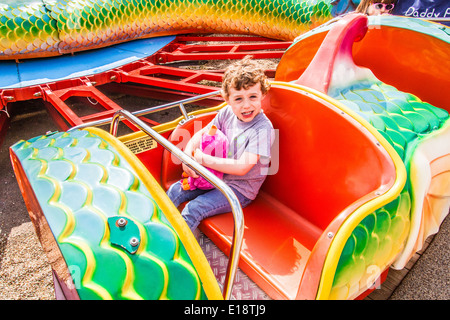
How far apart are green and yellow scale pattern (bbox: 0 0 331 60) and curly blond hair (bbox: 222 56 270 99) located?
225 centimetres

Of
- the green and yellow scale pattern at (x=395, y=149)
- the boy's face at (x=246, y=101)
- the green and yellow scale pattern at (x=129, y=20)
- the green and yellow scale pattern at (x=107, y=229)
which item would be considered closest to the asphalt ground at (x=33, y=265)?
the green and yellow scale pattern at (x=395, y=149)

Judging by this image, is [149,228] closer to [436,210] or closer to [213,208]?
[213,208]

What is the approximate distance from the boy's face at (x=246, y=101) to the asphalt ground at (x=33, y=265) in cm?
94

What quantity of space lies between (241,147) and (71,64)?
2.19 m

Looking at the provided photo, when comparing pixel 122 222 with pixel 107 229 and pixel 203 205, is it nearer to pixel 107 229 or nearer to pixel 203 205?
pixel 107 229

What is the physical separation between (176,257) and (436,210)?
1005 mm

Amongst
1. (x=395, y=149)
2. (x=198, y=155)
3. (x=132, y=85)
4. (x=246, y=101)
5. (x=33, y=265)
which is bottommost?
(x=33, y=265)

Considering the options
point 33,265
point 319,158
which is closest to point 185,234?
point 319,158

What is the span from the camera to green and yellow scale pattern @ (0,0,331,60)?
270cm

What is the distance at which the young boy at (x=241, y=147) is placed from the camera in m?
1.21

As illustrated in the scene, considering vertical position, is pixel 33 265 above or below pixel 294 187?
below

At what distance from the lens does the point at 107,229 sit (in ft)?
2.62
